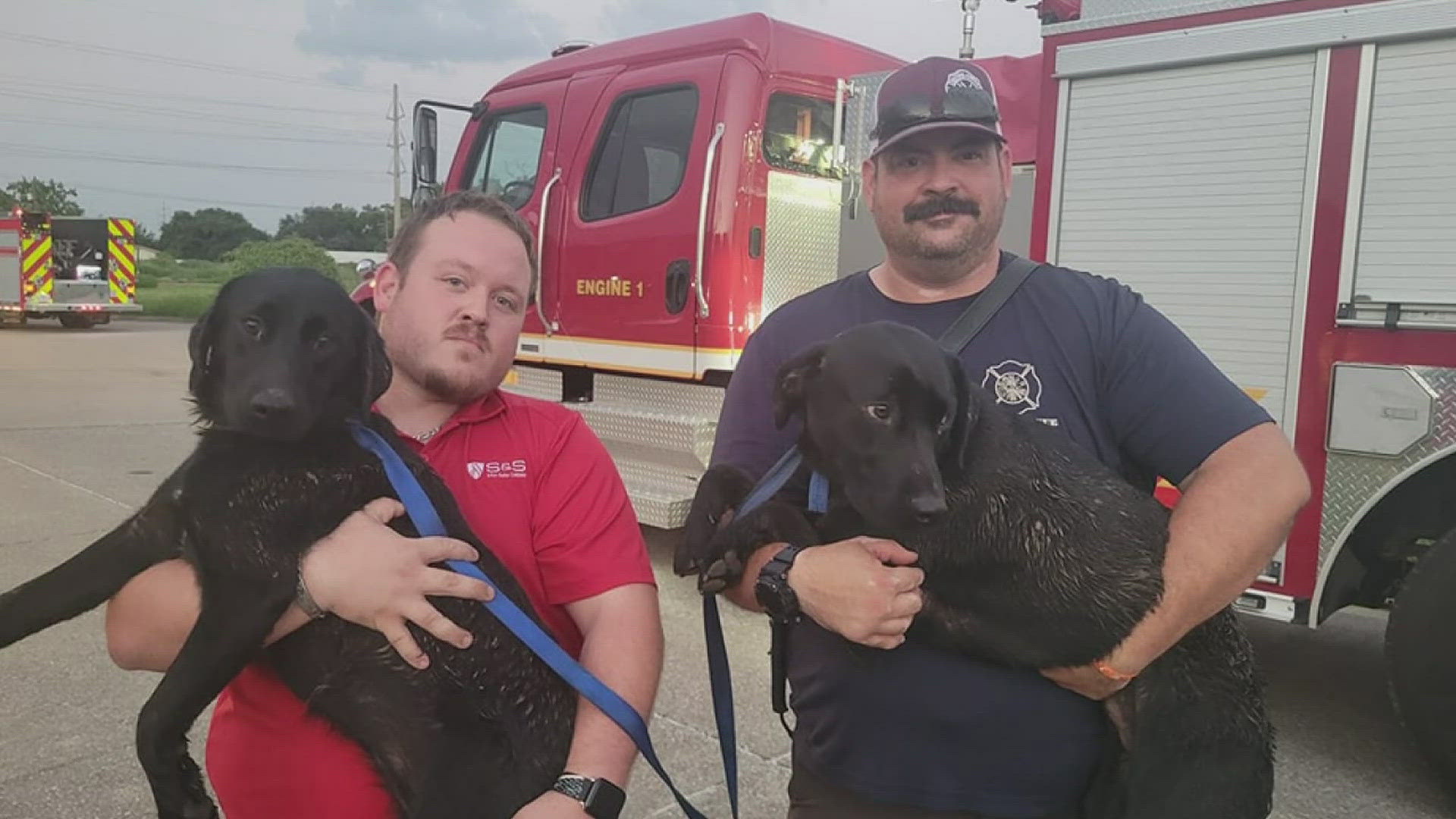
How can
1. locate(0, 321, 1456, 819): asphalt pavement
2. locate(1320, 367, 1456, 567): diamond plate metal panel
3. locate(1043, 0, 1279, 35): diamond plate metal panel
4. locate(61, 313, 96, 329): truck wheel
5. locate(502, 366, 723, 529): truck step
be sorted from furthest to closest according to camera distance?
locate(61, 313, 96, 329): truck wheel < locate(502, 366, 723, 529): truck step < locate(1043, 0, 1279, 35): diamond plate metal panel < locate(0, 321, 1456, 819): asphalt pavement < locate(1320, 367, 1456, 567): diamond plate metal panel

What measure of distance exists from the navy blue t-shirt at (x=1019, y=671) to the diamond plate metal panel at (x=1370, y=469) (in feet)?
6.15

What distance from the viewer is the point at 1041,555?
6.51 ft

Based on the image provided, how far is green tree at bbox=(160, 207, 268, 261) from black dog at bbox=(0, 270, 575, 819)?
53.8 metres

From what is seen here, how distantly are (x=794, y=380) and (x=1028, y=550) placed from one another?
55cm

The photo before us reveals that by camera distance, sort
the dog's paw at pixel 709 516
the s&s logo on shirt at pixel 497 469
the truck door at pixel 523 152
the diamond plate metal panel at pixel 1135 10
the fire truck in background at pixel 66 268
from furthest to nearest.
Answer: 1. the fire truck in background at pixel 66 268
2. the truck door at pixel 523 152
3. the diamond plate metal panel at pixel 1135 10
4. the dog's paw at pixel 709 516
5. the s&s logo on shirt at pixel 497 469

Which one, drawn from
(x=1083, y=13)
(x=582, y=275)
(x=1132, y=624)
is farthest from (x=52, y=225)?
(x=1132, y=624)

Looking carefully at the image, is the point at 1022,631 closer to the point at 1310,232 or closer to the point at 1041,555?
the point at 1041,555

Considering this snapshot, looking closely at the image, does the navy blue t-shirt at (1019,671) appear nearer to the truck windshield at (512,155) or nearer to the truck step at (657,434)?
the truck step at (657,434)

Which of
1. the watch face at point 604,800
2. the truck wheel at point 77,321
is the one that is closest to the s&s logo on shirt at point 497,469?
the watch face at point 604,800

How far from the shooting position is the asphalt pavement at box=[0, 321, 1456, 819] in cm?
352

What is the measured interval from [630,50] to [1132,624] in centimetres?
546

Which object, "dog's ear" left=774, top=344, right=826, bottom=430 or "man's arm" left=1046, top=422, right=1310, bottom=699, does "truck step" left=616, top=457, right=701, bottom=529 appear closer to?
"dog's ear" left=774, top=344, right=826, bottom=430

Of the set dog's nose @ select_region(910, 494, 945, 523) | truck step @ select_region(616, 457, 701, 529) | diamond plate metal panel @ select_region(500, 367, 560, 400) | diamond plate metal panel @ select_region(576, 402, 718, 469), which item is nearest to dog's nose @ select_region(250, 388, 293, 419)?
dog's nose @ select_region(910, 494, 945, 523)

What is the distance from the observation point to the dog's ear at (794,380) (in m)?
2.00
